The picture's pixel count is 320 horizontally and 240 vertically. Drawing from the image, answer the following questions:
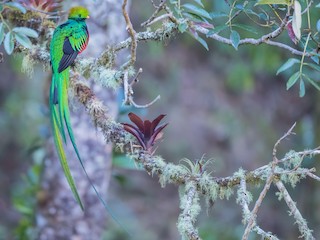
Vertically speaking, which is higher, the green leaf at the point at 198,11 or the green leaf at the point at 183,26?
the green leaf at the point at 198,11

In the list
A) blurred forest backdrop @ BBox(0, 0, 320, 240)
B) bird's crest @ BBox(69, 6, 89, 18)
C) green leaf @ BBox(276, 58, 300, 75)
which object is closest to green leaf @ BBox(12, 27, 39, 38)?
bird's crest @ BBox(69, 6, 89, 18)

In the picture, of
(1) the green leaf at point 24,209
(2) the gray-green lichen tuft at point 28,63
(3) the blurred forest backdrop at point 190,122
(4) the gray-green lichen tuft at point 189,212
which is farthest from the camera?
(3) the blurred forest backdrop at point 190,122

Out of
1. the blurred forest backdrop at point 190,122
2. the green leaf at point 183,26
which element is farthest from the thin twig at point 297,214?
the blurred forest backdrop at point 190,122

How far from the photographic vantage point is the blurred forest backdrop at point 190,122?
203 inches

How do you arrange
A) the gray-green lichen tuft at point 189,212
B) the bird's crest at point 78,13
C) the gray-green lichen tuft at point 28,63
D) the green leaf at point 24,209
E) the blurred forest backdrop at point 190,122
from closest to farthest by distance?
the gray-green lichen tuft at point 189,212 < the bird's crest at point 78,13 < the gray-green lichen tuft at point 28,63 < the green leaf at point 24,209 < the blurred forest backdrop at point 190,122

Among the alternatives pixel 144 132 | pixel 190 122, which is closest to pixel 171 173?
pixel 144 132

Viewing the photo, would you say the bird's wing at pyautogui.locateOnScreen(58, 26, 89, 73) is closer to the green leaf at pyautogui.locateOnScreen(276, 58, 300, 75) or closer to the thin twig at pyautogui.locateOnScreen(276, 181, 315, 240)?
the green leaf at pyautogui.locateOnScreen(276, 58, 300, 75)

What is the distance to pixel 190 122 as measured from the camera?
5910 millimetres

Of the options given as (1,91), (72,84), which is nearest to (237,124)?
(1,91)

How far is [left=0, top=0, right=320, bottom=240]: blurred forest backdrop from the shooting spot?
16.9 ft

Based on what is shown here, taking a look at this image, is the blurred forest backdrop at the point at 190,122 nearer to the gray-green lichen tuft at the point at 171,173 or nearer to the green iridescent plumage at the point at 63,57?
the green iridescent plumage at the point at 63,57

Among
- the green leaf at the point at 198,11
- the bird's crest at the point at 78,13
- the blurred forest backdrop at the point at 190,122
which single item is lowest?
the green leaf at the point at 198,11

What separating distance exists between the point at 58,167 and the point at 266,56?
184 cm

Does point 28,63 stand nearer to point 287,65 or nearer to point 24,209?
point 287,65
